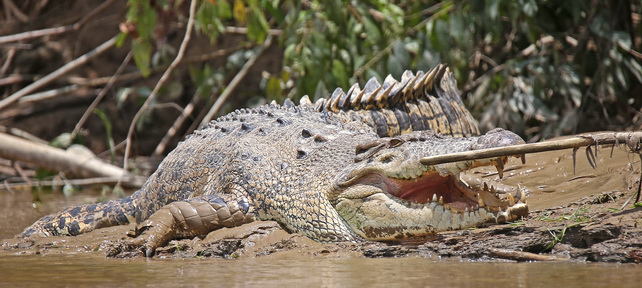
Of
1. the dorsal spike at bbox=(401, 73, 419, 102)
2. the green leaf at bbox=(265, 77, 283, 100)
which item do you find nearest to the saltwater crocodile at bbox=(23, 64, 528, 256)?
the dorsal spike at bbox=(401, 73, 419, 102)

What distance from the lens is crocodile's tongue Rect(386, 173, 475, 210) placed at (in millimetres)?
4188

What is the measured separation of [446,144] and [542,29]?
4.61 metres

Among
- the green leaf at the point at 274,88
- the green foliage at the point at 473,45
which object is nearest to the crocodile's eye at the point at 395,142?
the green foliage at the point at 473,45

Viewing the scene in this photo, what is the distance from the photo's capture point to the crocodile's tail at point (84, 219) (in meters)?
5.88

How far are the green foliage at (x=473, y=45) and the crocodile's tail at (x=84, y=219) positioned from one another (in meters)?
2.39

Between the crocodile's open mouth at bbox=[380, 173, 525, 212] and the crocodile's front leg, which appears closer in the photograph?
the crocodile's open mouth at bbox=[380, 173, 525, 212]

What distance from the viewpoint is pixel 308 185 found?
4688mm

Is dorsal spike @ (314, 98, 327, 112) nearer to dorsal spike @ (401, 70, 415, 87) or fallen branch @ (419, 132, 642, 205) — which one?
dorsal spike @ (401, 70, 415, 87)

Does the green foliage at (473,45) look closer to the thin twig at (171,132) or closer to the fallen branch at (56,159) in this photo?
the fallen branch at (56,159)

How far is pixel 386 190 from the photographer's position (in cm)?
424

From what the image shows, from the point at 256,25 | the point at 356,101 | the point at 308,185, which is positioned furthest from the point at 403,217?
the point at 256,25

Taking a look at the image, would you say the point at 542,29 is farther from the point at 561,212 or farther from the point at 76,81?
the point at 76,81

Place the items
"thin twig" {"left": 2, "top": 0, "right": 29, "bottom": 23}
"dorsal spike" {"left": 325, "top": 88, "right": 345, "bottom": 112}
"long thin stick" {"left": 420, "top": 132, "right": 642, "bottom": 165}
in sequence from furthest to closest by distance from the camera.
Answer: "thin twig" {"left": 2, "top": 0, "right": 29, "bottom": 23}
"dorsal spike" {"left": 325, "top": 88, "right": 345, "bottom": 112}
"long thin stick" {"left": 420, "top": 132, "right": 642, "bottom": 165}

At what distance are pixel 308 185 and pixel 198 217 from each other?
68cm
